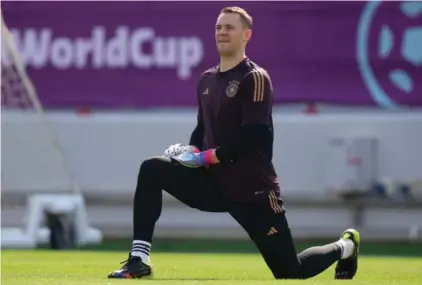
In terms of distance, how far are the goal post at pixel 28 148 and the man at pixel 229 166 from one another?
6.74 m

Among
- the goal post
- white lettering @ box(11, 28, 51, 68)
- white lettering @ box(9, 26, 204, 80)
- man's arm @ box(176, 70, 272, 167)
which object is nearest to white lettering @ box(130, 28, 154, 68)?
white lettering @ box(9, 26, 204, 80)

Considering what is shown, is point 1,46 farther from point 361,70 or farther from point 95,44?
point 361,70

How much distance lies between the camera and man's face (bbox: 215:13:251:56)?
8.07m

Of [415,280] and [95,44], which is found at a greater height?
[95,44]

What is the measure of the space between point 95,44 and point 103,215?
220 cm

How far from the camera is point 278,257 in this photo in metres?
8.26

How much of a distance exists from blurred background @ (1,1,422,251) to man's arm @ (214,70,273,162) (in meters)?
7.93

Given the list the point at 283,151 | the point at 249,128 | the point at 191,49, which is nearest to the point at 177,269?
the point at 249,128

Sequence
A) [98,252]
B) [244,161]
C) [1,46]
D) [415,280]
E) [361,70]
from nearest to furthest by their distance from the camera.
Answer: [244,161] < [415,280] < [98,252] < [1,46] < [361,70]

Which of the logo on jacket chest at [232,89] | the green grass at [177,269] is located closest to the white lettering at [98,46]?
the green grass at [177,269]

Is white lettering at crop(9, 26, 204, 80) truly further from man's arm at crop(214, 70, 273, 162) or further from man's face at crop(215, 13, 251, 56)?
man's arm at crop(214, 70, 273, 162)

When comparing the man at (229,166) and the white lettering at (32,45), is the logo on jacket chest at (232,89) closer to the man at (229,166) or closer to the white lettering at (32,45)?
the man at (229,166)

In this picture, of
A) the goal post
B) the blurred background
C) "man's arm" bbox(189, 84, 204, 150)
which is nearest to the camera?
"man's arm" bbox(189, 84, 204, 150)

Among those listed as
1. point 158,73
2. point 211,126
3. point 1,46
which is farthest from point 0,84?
point 211,126
